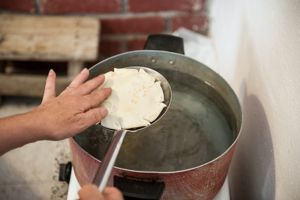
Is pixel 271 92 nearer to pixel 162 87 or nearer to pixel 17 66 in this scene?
pixel 162 87

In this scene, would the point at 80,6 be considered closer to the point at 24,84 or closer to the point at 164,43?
the point at 24,84

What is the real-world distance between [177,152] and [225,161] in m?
0.12

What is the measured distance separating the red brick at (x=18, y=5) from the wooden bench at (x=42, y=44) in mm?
30

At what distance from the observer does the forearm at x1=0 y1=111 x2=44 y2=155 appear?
1.52 feet

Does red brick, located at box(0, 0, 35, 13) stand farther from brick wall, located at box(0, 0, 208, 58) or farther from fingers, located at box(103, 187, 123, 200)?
fingers, located at box(103, 187, 123, 200)

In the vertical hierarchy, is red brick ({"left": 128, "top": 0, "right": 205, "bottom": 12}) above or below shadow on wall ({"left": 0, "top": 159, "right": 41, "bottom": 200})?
above

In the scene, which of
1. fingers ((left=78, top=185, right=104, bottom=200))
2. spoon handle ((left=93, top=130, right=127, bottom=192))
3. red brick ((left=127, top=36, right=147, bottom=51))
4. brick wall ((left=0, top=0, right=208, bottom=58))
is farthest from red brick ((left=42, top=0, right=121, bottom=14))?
fingers ((left=78, top=185, right=104, bottom=200))

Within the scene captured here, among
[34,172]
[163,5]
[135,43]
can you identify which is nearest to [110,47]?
[135,43]

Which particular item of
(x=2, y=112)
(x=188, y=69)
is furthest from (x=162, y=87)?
(x=2, y=112)

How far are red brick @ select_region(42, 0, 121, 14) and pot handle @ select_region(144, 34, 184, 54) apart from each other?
1.26ft

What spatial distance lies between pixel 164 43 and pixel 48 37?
0.39m

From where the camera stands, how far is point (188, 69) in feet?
2.13

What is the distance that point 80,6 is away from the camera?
1000 millimetres

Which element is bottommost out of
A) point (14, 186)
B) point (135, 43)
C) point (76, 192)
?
point (14, 186)
